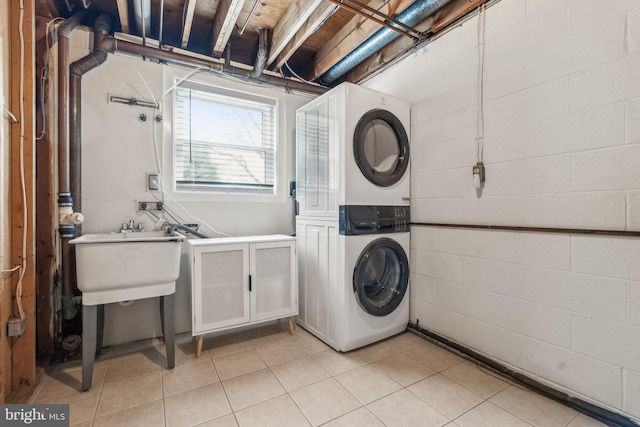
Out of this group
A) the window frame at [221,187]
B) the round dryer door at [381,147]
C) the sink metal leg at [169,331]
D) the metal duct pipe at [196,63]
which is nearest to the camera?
the sink metal leg at [169,331]

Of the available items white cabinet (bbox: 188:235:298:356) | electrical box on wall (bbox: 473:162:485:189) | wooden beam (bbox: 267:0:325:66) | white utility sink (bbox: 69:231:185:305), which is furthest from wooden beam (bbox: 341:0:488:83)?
white utility sink (bbox: 69:231:185:305)

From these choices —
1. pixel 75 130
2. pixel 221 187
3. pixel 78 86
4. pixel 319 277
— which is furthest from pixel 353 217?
pixel 78 86

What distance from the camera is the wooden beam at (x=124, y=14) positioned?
194 centimetres

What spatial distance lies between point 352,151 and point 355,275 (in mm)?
924

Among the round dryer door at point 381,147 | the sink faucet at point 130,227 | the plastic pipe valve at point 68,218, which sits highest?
the round dryer door at point 381,147

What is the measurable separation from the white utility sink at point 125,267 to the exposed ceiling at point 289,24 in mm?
1599

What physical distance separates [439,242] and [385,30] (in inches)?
71.0

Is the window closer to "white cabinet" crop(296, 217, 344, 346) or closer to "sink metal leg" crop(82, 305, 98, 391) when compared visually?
"white cabinet" crop(296, 217, 344, 346)

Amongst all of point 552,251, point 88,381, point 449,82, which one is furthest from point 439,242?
point 88,381

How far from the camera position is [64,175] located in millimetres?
1997

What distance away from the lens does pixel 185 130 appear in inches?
101

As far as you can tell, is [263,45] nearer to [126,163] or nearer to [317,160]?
[317,160]

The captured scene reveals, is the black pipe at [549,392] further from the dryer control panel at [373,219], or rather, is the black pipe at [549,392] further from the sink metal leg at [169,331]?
the sink metal leg at [169,331]

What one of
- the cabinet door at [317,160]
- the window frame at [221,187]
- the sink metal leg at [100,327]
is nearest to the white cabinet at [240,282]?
the cabinet door at [317,160]
